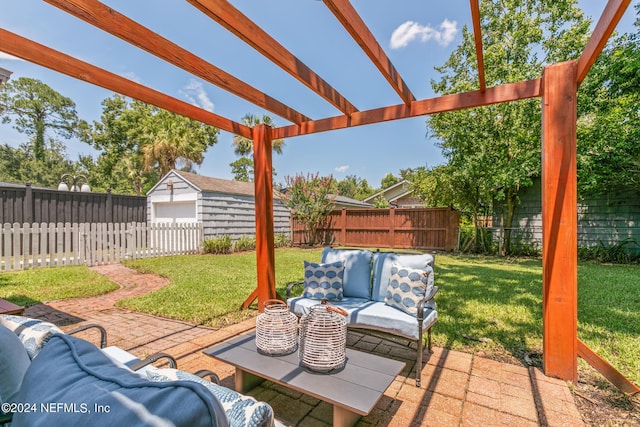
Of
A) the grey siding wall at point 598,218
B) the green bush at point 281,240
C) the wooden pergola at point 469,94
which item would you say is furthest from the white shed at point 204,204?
the grey siding wall at point 598,218

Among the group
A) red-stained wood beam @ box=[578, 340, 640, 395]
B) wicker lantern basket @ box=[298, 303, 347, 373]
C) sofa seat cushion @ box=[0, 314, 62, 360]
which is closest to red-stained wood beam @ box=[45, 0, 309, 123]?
sofa seat cushion @ box=[0, 314, 62, 360]

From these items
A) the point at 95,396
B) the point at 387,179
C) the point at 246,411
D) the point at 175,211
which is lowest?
the point at 246,411

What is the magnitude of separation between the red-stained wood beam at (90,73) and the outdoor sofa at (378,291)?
2.14 m

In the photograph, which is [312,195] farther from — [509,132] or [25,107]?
[25,107]

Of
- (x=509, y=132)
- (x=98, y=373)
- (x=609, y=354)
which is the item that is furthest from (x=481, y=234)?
(x=98, y=373)

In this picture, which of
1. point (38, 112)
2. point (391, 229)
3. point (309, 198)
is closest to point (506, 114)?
point (391, 229)

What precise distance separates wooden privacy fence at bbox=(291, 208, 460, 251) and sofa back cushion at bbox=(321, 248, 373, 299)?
846cm

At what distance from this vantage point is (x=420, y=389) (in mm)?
2402

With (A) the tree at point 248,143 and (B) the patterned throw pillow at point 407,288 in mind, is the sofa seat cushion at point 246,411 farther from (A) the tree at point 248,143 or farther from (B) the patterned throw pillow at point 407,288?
(A) the tree at point 248,143

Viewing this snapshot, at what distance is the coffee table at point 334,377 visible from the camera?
5.37ft

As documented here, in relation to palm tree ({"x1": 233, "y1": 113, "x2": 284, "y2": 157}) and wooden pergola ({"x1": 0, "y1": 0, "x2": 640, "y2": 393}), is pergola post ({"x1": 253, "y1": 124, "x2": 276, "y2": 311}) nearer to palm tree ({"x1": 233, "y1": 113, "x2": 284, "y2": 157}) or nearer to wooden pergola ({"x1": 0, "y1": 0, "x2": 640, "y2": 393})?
wooden pergola ({"x1": 0, "y1": 0, "x2": 640, "y2": 393})

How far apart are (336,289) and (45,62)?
3.13 meters

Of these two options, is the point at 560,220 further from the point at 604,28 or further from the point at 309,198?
the point at 309,198

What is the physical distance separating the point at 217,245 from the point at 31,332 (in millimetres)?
9212
